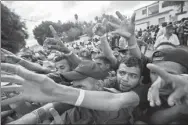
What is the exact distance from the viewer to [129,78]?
2.14 meters

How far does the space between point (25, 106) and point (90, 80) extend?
2.64 ft

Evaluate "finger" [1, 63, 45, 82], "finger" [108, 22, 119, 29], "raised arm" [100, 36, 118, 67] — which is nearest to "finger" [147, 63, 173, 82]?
"finger" [1, 63, 45, 82]

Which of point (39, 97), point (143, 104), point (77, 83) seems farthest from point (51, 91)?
point (143, 104)

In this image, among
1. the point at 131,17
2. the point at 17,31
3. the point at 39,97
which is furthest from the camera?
the point at 17,31

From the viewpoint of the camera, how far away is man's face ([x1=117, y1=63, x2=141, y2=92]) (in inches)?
83.6

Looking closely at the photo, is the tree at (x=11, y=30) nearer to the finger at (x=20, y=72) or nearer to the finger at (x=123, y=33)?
the finger at (x=123, y=33)

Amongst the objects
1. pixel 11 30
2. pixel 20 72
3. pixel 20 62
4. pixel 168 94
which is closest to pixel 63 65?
pixel 20 62

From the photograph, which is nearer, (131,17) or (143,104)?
(143,104)

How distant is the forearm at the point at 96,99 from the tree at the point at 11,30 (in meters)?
12.9

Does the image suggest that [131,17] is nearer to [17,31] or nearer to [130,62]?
[130,62]

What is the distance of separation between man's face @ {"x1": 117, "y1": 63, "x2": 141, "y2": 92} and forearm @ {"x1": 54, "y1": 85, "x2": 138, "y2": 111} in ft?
1.12

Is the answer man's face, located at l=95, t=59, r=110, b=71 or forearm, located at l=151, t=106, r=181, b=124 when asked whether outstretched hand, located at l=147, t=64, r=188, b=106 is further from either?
man's face, located at l=95, t=59, r=110, b=71

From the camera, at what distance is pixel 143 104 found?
188cm

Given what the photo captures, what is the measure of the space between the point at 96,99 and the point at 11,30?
1523cm
